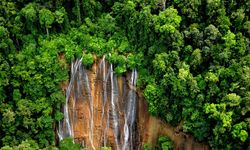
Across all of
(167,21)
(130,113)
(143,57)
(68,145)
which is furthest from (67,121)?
(167,21)

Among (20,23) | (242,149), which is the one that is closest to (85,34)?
(20,23)

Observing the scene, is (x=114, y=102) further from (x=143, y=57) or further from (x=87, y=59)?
(x=143, y=57)

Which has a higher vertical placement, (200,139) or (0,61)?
(0,61)

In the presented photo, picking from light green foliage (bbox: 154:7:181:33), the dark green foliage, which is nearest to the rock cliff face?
the dark green foliage

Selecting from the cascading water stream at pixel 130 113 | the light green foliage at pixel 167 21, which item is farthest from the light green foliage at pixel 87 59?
the light green foliage at pixel 167 21

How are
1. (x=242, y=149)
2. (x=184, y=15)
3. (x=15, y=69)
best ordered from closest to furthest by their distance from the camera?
(x=242, y=149), (x=184, y=15), (x=15, y=69)

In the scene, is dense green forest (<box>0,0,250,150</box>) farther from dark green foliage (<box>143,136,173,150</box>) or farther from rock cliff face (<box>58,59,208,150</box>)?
dark green foliage (<box>143,136,173,150</box>)

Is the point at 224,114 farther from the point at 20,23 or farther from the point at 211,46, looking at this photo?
the point at 20,23
